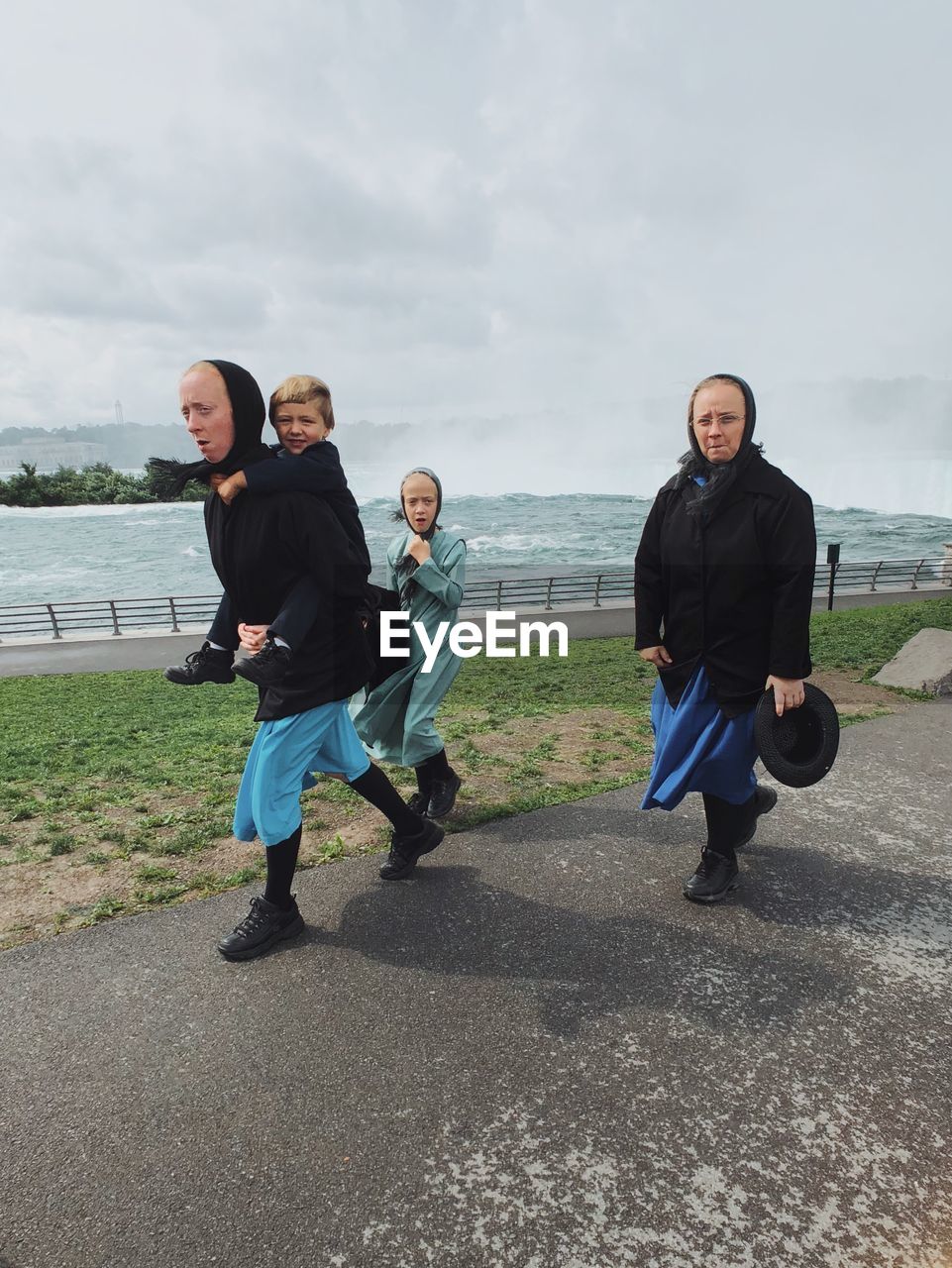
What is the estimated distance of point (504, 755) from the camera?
514 centimetres

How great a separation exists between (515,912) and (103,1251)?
5.59ft

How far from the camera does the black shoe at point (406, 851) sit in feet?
10.9

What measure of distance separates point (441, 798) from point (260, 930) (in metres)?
1.37

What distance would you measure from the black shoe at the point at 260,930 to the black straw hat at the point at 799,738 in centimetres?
192

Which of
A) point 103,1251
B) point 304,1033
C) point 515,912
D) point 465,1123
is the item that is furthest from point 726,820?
point 103,1251

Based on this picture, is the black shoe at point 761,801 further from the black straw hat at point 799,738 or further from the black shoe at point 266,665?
the black shoe at point 266,665

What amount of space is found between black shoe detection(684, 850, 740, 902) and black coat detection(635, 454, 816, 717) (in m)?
0.69

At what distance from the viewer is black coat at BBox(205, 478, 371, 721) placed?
2.58 metres

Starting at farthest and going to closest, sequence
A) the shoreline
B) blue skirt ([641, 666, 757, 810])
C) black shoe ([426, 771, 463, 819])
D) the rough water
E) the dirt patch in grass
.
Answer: the rough water < the shoreline < the dirt patch in grass < black shoe ([426, 771, 463, 819]) < blue skirt ([641, 666, 757, 810])

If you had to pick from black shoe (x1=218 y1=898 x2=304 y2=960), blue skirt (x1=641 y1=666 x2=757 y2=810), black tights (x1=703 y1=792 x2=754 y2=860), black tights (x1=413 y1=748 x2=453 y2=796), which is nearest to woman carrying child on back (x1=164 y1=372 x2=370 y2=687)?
black shoe (x1=218 y1=898 x2=304 y2=960)

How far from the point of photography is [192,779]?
485 cm

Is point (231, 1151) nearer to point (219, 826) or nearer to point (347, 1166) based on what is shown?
point (347, 1166)

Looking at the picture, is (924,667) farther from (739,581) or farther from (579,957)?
(579,957)

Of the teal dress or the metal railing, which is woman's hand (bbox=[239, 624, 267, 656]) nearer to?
the teal dress
